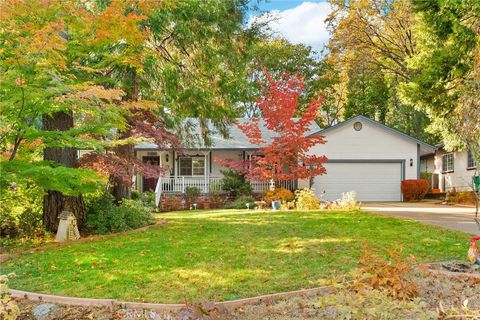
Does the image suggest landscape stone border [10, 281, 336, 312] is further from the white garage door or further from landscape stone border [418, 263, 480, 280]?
the white garage door

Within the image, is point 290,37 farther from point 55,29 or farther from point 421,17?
point 55,29

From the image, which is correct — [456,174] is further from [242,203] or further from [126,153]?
[126,153]

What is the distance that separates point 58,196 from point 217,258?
4.73 meters

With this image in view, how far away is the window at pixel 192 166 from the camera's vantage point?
24.9m

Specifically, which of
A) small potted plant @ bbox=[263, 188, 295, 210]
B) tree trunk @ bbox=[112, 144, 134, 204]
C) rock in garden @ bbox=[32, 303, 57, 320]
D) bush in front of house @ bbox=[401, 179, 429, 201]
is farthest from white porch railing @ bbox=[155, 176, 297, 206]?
rock in garden @ bbox=[32, 303, 57, 320]

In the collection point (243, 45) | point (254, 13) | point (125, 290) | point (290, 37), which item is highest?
point (290, 37)

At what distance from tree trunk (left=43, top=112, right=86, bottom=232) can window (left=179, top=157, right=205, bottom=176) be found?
1444 cm

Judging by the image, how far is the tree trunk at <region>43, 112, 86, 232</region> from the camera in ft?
33.0

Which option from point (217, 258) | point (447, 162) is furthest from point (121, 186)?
point (447, 162)

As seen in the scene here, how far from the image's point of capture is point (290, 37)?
3506cm

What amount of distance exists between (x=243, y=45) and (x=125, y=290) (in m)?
10.8

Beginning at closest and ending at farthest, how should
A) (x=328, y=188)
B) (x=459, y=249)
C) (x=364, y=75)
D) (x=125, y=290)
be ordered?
(x=125, y=290) → (x=459, y=249) → (x=328, y=188) → (x=364, y=75)

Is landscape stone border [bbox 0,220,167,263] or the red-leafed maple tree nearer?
landscape stone border [bbox 0,220,167,263]

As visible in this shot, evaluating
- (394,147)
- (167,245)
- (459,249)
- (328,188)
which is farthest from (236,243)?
(394,147)
